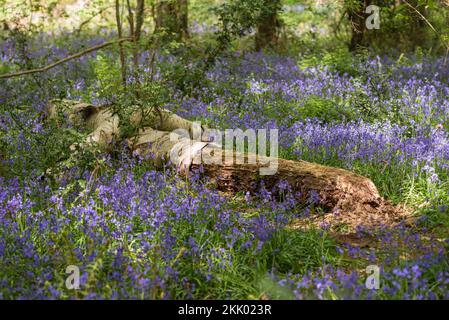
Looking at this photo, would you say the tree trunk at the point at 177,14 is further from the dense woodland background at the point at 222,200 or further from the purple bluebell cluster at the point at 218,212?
the purple bluebell cluster at the point at 218,212

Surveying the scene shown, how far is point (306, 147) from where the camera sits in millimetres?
6582

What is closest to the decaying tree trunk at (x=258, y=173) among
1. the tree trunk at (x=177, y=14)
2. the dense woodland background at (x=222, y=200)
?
the dense woodland background at (x=222, y=200)

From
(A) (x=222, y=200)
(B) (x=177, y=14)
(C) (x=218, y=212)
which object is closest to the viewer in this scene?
(C) (x=218, y=212)

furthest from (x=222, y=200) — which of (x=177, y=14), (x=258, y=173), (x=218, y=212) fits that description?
(x=177, y=14)

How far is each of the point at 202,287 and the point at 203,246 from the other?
0.54m

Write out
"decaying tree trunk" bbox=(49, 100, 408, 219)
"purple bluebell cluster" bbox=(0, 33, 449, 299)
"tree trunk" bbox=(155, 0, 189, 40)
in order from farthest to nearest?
"tree trunk" bbox=(155, 0, 189, 40), "decaying tree trunk" bbox=(49, 100, 408, 219), "purple bluebell cluster" bbox=(0, 33, 449, 299)

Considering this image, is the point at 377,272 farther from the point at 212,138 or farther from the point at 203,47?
the point at 203,47

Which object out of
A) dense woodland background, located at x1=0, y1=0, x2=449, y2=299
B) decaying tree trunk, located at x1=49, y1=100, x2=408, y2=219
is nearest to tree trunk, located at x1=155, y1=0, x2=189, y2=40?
dense woodland background, located at x1=0, y1=0, x2=449, y2=299

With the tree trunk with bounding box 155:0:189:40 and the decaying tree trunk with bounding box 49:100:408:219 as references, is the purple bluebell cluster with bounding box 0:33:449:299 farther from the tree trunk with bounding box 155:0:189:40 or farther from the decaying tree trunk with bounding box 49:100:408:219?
the tree trunk with bounding box 155:0:189:40

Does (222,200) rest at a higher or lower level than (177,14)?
lower

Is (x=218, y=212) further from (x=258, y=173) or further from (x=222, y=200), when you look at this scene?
(x=258, y=173)

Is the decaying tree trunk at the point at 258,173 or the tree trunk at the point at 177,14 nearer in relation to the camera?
the decaying tree trunk at the point at 258,173

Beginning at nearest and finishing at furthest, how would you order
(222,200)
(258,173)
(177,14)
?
(222,200)
(258,173)
(177,14)

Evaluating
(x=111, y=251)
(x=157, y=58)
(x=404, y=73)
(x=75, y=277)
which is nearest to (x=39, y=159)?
(x=111, y=251)
